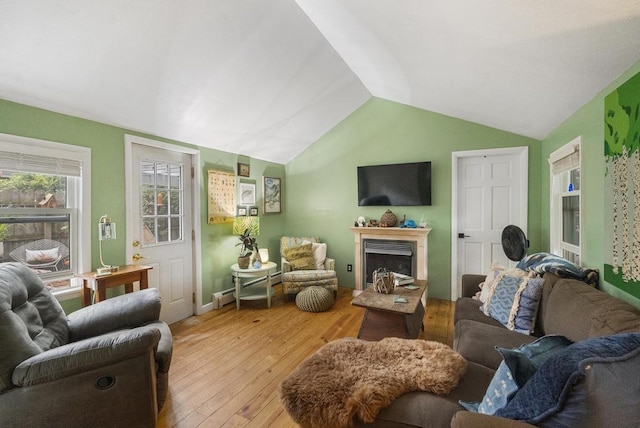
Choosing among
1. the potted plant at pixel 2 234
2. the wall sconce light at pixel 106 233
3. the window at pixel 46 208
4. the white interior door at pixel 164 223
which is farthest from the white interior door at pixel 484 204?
the potted plant at pixel 2 234

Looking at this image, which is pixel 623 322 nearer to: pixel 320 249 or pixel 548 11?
pixel 548 11

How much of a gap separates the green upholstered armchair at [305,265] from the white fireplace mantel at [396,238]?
14.8 inches

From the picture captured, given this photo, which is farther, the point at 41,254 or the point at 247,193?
the point at 247,193

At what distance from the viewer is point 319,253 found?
4414 millimetres

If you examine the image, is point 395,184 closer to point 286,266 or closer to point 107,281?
point 286,266

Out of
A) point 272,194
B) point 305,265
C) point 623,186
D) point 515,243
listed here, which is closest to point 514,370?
point 623,186

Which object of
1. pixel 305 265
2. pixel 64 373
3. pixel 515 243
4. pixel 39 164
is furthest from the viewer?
pixel 305 265

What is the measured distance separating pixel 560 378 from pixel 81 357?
1.95 metres

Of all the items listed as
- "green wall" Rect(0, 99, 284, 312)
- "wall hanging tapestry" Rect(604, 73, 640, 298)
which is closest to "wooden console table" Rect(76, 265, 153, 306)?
"green wall" Rect(0, 99, 284, 312)

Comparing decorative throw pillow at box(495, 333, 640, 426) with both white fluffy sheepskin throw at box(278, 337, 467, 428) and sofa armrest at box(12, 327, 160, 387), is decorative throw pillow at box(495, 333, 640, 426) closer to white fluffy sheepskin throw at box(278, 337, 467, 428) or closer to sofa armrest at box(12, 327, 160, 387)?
white fluffy sheepskin throw at box(278, 337, 467, 428)

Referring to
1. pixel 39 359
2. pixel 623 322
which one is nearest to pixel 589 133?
pixel 623 322

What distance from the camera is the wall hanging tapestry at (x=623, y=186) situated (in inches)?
60.3

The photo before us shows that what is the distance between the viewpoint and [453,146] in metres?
3.89

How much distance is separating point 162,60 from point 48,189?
140cm
